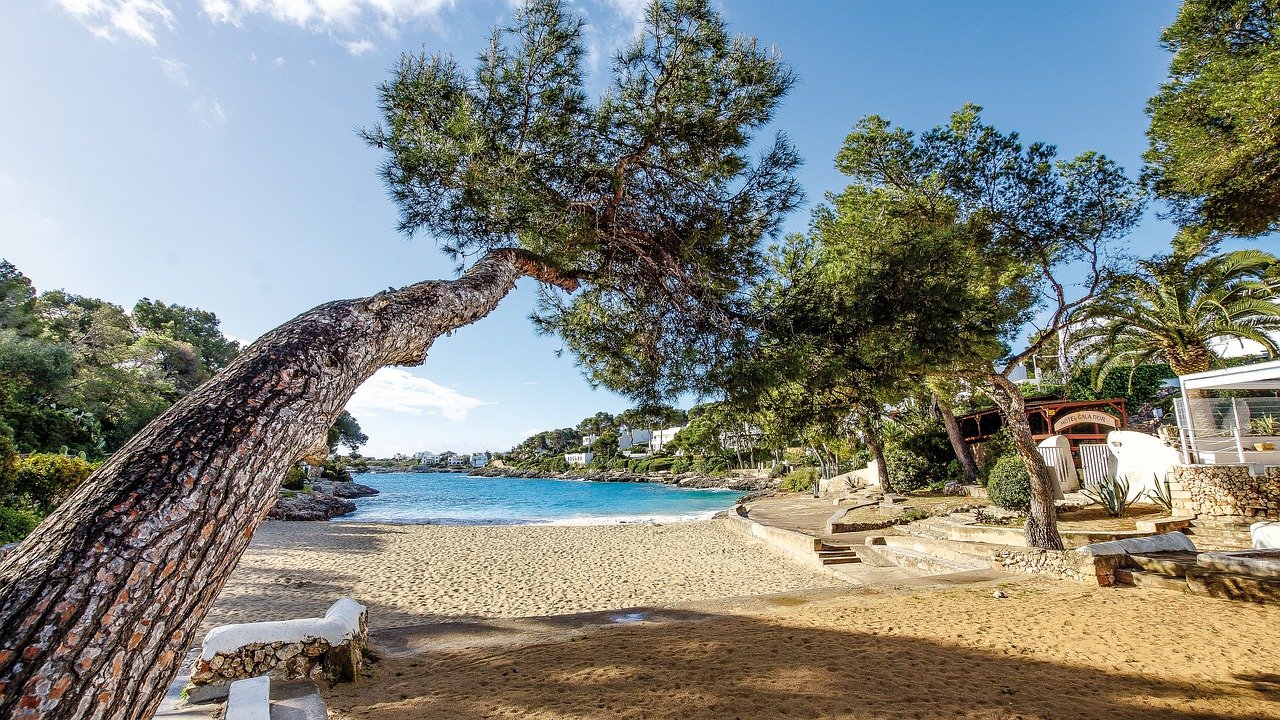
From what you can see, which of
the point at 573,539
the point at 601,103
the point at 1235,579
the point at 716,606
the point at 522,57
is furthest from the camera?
the point at 573,539

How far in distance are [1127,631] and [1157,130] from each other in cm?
883

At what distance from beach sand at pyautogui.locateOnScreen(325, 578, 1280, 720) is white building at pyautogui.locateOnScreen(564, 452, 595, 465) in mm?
93424

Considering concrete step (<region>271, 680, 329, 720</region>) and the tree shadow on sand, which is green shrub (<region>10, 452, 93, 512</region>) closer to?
the tree shadow on sand

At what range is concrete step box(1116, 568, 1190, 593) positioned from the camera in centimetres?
657

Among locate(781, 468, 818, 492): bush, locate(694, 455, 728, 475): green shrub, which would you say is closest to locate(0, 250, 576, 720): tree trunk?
locate(781, 468, 818, 492): bush

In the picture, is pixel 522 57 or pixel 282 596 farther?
pixel 282 596

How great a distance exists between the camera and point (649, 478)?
253 feet

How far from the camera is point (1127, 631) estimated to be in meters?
5.28

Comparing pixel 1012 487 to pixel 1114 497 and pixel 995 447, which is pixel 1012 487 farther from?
pixel 995 447

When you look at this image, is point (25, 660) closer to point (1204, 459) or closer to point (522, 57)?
point (522, 57)

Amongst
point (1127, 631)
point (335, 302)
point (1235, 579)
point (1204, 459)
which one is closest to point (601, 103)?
point (335, 302)

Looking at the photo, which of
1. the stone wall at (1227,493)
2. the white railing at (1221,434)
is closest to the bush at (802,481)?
the white railing at (1221,434)

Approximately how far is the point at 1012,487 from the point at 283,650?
14.6 metres

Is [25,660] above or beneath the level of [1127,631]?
above
